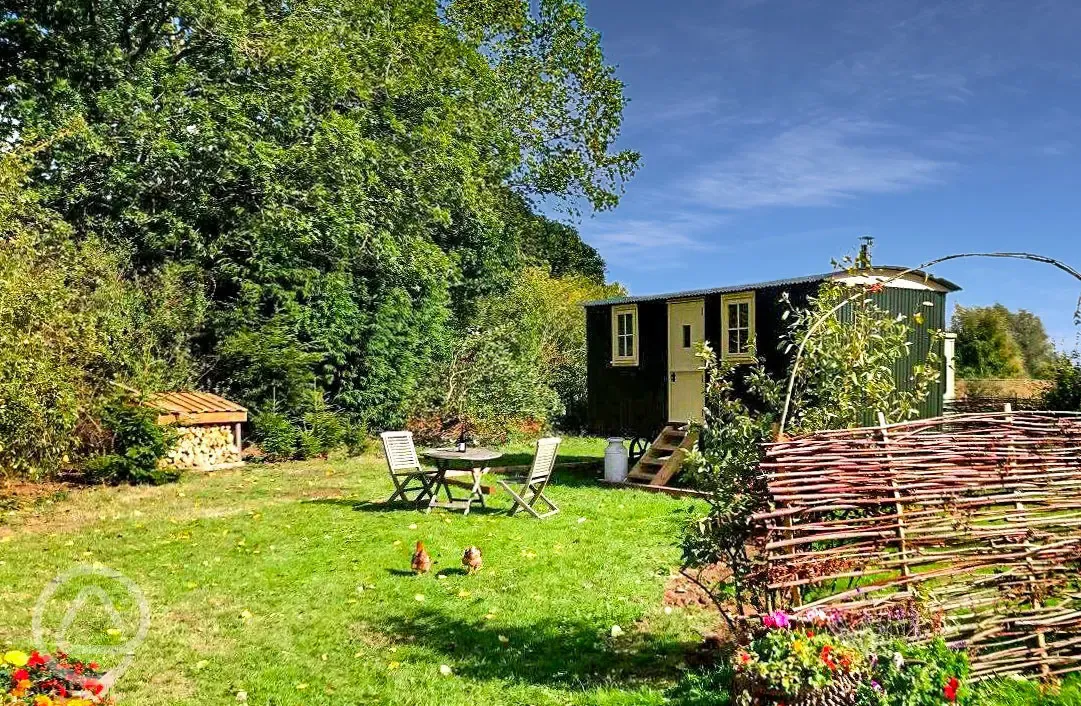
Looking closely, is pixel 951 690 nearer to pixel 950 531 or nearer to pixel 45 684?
pixel 950 531

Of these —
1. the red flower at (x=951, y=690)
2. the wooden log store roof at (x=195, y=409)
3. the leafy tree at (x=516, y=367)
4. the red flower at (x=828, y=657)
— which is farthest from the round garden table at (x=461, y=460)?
the red flower at (x=951, y=690)

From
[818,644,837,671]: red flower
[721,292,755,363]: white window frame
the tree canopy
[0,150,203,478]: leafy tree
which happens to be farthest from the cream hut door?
the tree canopy

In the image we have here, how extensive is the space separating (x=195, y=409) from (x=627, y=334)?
778 cm

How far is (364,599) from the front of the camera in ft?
19.7

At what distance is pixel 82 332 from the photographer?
10.5 meters

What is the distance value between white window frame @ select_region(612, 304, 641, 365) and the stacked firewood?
7.28m

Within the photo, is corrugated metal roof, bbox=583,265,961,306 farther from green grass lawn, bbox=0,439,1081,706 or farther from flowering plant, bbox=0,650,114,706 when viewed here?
flowering plant, bbox=0,650,114,706

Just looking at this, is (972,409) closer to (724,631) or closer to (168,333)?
(724,631)

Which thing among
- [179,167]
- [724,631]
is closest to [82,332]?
[179,167]

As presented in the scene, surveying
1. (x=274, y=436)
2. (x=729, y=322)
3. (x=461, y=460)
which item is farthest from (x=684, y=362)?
(x=274, y=436)

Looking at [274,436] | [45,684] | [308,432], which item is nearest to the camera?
[45,684]

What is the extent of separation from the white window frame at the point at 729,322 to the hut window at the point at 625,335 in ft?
6.56

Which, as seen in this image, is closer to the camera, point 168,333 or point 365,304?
point 168,333

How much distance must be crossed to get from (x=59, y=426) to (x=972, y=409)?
17.2 m
